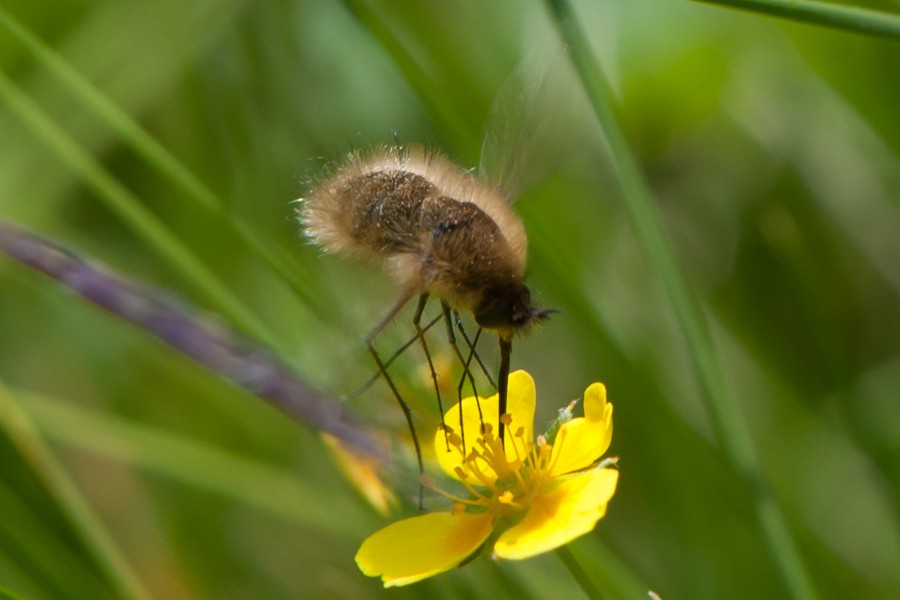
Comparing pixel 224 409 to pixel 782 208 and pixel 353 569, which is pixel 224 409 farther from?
pixel 782 208

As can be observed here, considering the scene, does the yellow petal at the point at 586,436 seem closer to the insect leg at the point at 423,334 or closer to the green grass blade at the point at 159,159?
the insect leg at the point at 423,334

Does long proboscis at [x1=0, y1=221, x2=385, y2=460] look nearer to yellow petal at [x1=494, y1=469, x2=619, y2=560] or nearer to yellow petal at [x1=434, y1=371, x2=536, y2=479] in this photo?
yellow petal at [x1=434, y1=371, x2=536, y2=479]

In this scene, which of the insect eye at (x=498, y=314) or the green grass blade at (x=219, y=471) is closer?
the insect eye at (x=498, y=314)

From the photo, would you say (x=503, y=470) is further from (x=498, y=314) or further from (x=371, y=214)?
(x=371, y=214)

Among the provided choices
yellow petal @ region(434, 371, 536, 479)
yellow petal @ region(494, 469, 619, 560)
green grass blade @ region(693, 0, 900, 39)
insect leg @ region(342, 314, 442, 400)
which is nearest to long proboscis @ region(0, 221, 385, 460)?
insect leg @ region(342, 314, 442, 400)

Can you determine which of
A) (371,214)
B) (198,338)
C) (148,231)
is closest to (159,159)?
(148,231)

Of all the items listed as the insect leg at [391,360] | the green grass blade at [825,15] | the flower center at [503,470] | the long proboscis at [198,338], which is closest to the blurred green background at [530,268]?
the long proboscis at [198,338]
